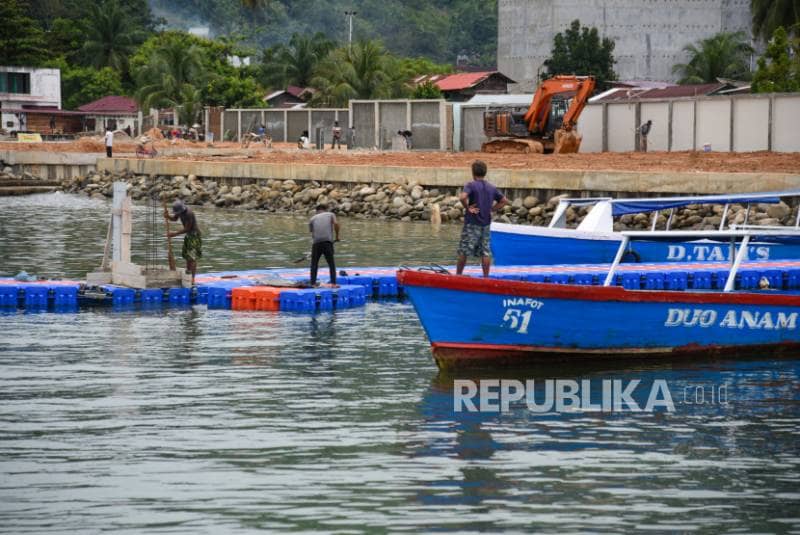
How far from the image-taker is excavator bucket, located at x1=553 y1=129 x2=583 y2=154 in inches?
2175

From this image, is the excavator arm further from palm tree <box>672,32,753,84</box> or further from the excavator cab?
palm tree <box>672,32,753,84</box>

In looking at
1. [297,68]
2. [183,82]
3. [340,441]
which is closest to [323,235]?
[340,441]

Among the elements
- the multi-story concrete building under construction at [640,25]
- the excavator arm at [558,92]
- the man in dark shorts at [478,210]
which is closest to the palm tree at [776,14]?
the excavator arm at [558,92]

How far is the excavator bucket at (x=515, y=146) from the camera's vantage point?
5712 centimetres

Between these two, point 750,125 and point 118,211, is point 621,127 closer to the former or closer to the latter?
point 750,125

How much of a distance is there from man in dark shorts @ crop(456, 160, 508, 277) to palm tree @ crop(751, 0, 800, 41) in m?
52.0

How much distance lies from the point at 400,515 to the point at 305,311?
1205 centimetres

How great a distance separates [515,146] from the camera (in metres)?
57.6

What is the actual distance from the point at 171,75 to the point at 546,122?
38071 mm

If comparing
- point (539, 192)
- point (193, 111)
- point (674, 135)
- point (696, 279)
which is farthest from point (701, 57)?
point (696, 279)

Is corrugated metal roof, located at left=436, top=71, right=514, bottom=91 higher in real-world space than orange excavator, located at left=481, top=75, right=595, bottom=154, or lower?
higher

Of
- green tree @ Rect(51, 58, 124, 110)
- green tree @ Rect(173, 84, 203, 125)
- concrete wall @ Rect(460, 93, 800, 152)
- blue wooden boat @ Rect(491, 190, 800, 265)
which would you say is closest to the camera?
blue wooden boat @ Rect(491, 190, 800, 265)

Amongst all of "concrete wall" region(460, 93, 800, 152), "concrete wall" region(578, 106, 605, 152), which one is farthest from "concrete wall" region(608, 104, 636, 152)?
"concrete wall" region(578, 106, 605, 152)

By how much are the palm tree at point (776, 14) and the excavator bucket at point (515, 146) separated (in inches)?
682
